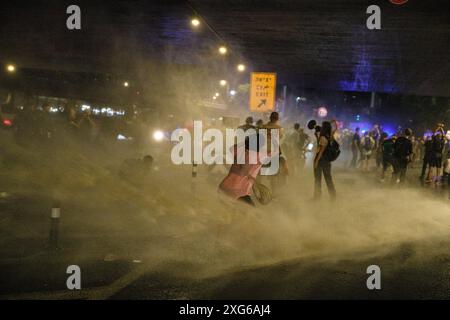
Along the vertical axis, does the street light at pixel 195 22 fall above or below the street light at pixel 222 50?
below

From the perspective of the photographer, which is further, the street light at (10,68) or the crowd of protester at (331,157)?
the street light at (10,68)

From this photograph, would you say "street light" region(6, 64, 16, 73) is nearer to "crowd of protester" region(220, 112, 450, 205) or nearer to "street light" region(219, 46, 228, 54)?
"street light" region(219, 46, 228, 54)

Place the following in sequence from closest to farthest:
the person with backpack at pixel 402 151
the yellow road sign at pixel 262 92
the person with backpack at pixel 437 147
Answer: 1. the person with backpack at pixel 402 151
2. the person with backpack at pixel 437 147
3. the yellow road sign at pixel 262 92

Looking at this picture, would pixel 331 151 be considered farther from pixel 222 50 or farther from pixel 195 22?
pixel 222 50

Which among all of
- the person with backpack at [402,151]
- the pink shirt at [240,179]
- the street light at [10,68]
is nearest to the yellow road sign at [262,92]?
the person with backpack at [402,151]

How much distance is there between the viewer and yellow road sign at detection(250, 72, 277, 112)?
14578 mm

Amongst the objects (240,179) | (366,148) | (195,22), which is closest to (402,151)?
(366,148)

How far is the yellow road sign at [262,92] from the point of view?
1458cm

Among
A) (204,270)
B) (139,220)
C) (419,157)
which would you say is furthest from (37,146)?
(419,157)

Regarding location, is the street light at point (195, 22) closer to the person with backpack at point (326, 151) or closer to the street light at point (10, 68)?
the person with backpack at point (326, 151)

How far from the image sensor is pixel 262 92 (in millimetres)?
14625

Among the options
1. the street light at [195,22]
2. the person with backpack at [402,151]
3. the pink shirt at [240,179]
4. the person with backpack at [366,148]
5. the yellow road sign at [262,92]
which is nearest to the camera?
the pink shirt at [240,179]

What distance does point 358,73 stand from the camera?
18.6 m

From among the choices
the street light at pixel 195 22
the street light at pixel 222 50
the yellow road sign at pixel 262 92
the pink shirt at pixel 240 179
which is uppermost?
the street light at pixel 222 50
